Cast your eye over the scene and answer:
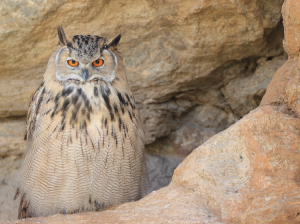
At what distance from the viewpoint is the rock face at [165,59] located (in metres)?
2.53

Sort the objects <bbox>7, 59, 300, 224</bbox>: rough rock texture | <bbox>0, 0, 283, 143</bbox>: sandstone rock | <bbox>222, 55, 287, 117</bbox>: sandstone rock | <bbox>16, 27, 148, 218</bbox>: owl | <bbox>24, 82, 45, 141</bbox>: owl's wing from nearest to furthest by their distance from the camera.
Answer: <bbox>7, 59, 300, 224</bbox>: rough rock texture, <bbox>16, 27, 148, 218</bbox>: owl, <bbox>24, 82, 45, 141</bbox>: owl's wing, <bbox>0, 0, 283, 143</bbox>: sandstone rock, <bbox>222, 55, 287, 117</bbox>: sandstone rock

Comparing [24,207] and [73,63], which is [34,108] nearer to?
[73,63]

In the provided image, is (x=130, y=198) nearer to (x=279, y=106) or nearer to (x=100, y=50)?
(x=100, y=50)

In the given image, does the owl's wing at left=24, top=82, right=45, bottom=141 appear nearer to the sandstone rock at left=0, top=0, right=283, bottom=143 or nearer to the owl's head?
the owl's head

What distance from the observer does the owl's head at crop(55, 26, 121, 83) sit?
207 centimetres

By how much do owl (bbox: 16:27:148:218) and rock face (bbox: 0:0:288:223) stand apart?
14.0 inches

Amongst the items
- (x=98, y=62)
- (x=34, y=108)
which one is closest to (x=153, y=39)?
(x=98, y=62)

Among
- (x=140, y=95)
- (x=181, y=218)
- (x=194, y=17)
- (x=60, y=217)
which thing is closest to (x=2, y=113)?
(x=140, y=95)

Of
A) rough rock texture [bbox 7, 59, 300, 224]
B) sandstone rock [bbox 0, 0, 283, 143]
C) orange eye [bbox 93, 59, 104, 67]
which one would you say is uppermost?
sandstone rock [bbox 0, 0, 283, 143]

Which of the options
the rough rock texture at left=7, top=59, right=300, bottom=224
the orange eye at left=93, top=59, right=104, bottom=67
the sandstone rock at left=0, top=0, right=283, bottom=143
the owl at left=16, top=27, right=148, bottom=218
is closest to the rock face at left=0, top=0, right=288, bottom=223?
the sandstone rock at left=0, top=0, right=283, bottom=143

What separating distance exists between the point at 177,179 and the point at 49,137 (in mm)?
809

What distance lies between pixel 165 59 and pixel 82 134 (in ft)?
3.93

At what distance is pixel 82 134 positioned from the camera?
6.68 feet

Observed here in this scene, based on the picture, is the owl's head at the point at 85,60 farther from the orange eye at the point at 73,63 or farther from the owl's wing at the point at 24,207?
the owl's wing at the point at 24,207
